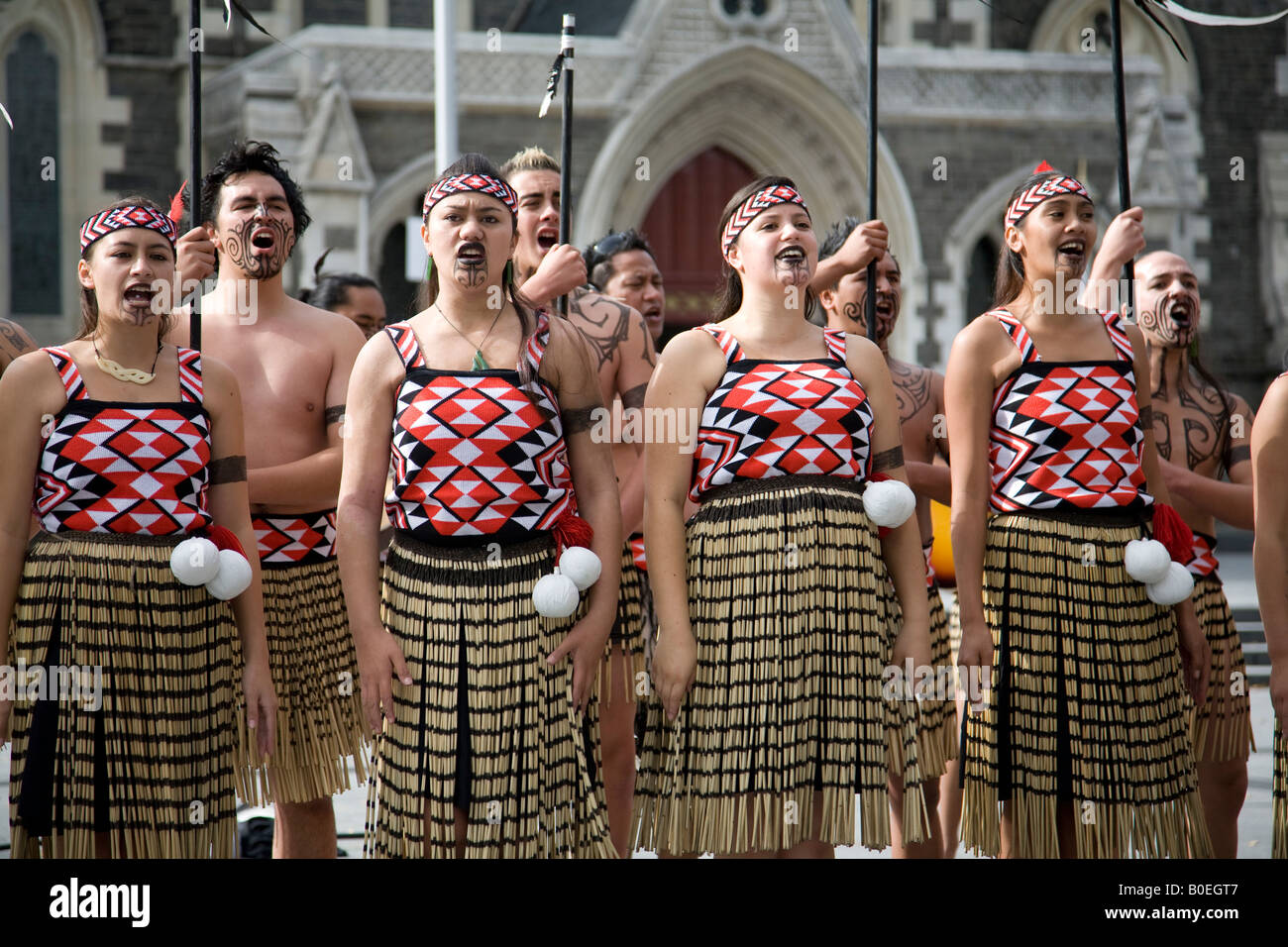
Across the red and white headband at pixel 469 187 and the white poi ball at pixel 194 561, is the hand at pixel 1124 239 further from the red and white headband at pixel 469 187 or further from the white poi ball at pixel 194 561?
the white poi ball at pixel 194 561

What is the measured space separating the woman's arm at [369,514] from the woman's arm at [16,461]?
708 mm

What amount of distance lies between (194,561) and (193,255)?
108cm

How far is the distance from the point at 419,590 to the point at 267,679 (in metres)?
0.59

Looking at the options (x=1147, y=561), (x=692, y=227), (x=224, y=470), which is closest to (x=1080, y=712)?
(x=1147, y=561)

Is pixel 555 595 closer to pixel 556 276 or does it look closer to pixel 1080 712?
pixel 556 276

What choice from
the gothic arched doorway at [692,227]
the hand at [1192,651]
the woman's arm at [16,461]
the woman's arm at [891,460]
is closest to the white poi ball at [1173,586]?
the hand at [1192,651]

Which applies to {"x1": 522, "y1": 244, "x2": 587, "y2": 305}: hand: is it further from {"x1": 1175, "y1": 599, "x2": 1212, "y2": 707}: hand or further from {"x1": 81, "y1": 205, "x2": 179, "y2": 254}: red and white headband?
{"x1": 1175, "y1": 599, "x2": 1212, "y2": 707}: hand

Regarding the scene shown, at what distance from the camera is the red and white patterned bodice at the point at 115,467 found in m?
3.37

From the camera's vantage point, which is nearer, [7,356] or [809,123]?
[7,356]

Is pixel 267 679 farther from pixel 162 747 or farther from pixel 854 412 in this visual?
pixel 854 412

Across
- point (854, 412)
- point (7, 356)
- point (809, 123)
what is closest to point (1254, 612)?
point (809, 123)

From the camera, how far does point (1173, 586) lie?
3.69 m

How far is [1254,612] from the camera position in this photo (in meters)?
11.1

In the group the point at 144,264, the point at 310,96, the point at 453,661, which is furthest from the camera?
the point at 310,96
